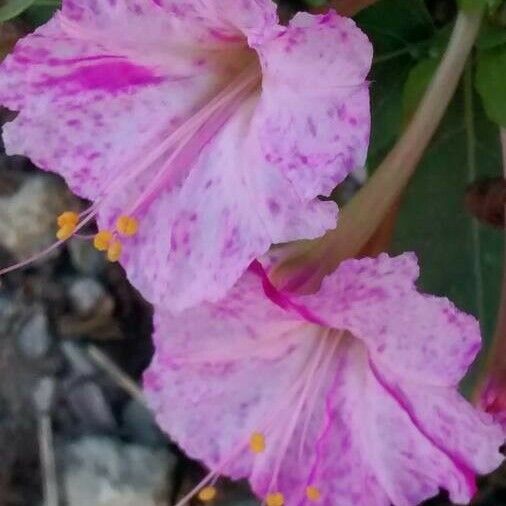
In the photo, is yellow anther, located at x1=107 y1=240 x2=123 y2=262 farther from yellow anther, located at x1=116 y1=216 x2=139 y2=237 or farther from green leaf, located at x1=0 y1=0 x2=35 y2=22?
green leaf, located at x1=0 y1=0 x2=35 y2=22

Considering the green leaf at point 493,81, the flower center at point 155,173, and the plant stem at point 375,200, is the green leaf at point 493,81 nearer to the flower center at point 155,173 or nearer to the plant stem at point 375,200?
the plant stem at point 375,200

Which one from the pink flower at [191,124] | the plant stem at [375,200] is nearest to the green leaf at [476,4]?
→ the plant stem at [375,200]

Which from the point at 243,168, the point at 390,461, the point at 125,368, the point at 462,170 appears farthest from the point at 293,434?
the point at 125,368

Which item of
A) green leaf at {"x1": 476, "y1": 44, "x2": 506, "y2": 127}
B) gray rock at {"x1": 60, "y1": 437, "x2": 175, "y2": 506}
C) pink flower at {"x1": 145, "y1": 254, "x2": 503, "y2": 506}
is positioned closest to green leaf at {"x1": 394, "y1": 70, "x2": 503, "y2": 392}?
green leaf at {"x1": 476, "y1": 44, "x2": 506, "y2": 127}

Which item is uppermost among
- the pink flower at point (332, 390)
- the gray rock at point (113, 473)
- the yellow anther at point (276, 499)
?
the pink flower at point (332, 390)

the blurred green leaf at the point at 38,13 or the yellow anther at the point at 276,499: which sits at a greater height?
the blurred green leaf at the point at 38,13

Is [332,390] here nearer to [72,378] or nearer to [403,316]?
[403,316]
